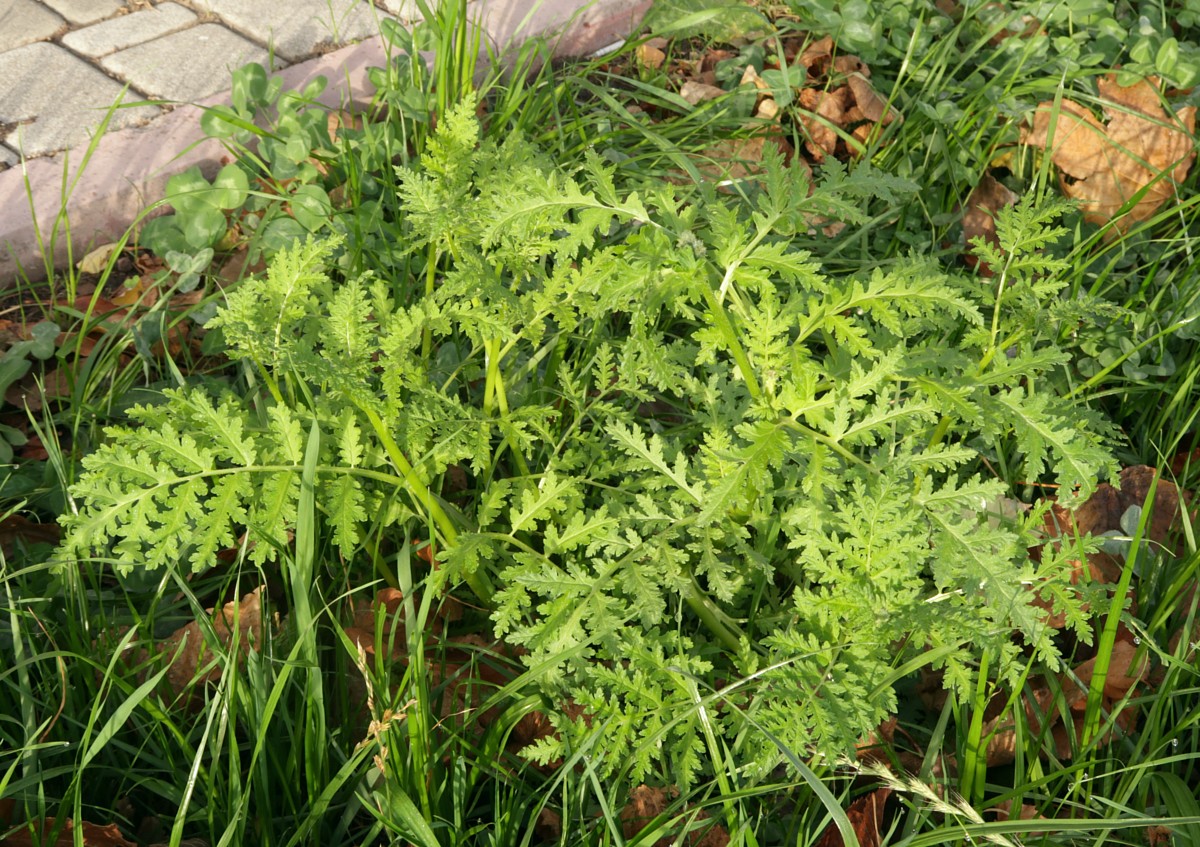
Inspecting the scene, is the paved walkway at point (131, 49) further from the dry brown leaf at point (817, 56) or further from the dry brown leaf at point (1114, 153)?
the dry brown leaf at point (1114, 153)

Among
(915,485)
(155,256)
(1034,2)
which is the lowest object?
(915,485)

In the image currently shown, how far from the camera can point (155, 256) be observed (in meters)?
2.89

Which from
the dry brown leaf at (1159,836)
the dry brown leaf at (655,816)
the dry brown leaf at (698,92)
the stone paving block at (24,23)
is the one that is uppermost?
the stone paving block at (24,23)

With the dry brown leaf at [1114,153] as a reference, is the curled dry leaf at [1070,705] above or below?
below

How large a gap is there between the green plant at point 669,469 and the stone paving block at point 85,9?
214 cm

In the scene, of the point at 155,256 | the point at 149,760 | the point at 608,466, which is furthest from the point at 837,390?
the point at 155,256

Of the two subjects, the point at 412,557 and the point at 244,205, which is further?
the point at 244,205

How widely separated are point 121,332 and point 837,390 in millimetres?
1717

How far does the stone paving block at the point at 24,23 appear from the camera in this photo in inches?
135

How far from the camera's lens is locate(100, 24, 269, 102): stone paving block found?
10.7 ft

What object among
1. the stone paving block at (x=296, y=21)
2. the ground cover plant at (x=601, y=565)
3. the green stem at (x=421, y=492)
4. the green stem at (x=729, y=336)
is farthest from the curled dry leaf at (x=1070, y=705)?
the stone paving block at (x=296, y=21)

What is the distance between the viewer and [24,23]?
11.5 feet

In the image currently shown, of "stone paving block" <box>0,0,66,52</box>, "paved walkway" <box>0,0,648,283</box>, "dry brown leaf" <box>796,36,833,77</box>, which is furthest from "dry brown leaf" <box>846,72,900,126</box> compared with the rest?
"stone paving block" <box>0,0,66,52</box>

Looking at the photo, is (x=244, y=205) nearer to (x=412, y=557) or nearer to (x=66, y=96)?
(x=66, y=96)
